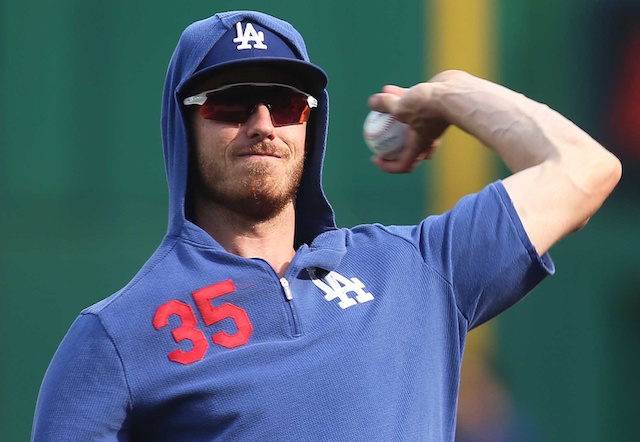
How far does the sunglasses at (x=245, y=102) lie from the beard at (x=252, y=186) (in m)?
0.08

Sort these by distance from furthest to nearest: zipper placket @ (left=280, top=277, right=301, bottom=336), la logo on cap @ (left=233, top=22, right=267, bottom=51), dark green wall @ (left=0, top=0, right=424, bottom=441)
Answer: dark green wall @ (left=0, top=0, right=424, bottom=441) → la logo on cap @ (left=233, top=22, right=267, bottom=51) → zipper placket @ (left=280, top=277, right=301, bottom=336)

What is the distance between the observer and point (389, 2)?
5918 mm

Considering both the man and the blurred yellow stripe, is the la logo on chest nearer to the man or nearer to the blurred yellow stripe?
the man

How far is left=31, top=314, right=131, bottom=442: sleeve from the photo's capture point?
7.52 ft

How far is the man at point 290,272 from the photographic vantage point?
2330mm

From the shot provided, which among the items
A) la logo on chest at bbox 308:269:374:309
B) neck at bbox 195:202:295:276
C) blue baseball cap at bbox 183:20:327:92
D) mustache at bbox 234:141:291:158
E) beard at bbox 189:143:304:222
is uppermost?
blue baseball cap at bbox 183:20:327:92

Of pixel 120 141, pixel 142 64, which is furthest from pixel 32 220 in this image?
pixel 142 64

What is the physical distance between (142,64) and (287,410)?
3794mm

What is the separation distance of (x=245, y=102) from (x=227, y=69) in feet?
0.28

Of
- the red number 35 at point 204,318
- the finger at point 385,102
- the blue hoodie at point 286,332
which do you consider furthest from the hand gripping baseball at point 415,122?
the red number 35 at point 204,318

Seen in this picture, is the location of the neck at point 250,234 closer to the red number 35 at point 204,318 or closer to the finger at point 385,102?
the red number 35 at point 204,318

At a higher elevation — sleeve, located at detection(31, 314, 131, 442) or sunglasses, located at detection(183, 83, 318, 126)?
sunglasses, located at detection(183, 83, 318, 126)

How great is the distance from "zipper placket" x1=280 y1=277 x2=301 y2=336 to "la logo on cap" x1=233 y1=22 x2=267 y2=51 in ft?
1.76

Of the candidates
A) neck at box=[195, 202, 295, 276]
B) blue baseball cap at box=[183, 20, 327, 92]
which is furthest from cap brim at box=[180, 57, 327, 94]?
neck at box=[195, 202, 295, 276]
